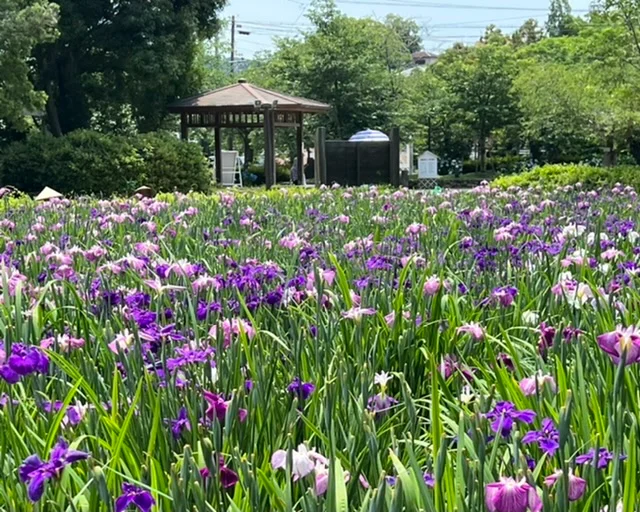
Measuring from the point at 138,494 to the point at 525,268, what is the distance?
2.12 meters

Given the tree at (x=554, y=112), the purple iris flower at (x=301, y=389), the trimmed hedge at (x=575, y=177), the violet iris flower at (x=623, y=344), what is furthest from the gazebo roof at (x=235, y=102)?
the violet iris flower at (x=623, y=344)

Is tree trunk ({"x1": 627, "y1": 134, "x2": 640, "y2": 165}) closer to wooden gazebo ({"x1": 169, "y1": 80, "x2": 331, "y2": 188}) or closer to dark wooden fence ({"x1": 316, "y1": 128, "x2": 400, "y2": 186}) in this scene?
dark wooden fence ({"x1": 316, "y1": 128, "x2": 400, "y2": 186})

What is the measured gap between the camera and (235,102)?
21.9 meters

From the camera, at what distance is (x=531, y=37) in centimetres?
8044

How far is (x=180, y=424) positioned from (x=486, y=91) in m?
36.5

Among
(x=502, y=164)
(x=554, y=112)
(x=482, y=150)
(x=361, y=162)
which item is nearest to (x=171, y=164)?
(x=361, y=162)

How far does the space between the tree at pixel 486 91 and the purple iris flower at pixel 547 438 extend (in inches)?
1413

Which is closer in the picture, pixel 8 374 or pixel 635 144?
pixel 8 374

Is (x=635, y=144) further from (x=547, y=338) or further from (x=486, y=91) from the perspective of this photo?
(x=547, y=338)

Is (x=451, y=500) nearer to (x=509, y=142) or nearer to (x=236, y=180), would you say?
(x=236, y=180)

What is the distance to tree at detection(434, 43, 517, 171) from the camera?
36250 mm

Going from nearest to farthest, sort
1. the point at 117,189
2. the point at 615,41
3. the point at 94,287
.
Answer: the point at 94,287, the point at 615,41, the point at 117,189

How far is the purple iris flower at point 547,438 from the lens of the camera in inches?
51.2

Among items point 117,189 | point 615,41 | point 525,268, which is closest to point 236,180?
point 117,189
